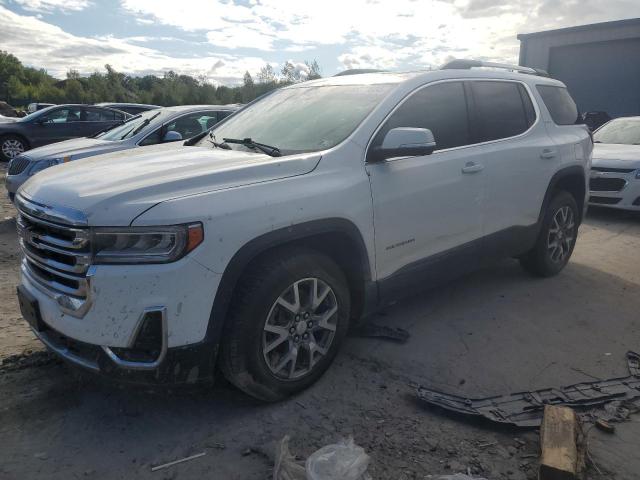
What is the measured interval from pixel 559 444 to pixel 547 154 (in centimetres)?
292

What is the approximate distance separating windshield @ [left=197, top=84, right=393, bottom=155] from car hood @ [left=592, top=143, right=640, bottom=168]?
5.78 m

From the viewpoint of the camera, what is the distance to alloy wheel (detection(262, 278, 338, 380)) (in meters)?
2.82

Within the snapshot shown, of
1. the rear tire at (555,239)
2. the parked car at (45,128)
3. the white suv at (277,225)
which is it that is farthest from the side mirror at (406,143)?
the parked car at (45,128)

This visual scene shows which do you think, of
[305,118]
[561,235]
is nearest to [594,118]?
[561,235]

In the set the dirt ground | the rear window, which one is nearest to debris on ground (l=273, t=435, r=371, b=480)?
the dirt ground

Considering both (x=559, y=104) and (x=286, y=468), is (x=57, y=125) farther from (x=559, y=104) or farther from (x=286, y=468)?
(x=286, y=468)

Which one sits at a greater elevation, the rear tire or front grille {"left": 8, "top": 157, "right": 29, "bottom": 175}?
front grille {"left": 8, "top": 157, "right": 29, "bottom": 175}

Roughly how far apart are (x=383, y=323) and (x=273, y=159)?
5.60 feet

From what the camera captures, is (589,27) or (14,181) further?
(589,27)

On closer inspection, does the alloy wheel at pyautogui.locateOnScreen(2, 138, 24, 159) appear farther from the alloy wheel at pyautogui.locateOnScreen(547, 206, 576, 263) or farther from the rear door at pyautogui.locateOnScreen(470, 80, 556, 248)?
the alloy wheel at pyautogui.locateOnScreen(547, 206, 576, 263)

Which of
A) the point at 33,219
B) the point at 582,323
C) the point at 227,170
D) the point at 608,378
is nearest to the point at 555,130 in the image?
the point at 582,323

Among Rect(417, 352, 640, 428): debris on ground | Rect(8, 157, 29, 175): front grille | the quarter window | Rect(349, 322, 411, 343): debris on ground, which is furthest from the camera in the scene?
Rect(8, 157, 29, 175): front grille

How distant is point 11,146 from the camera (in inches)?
507

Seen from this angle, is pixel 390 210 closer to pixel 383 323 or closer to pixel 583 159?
pixel 383 323
